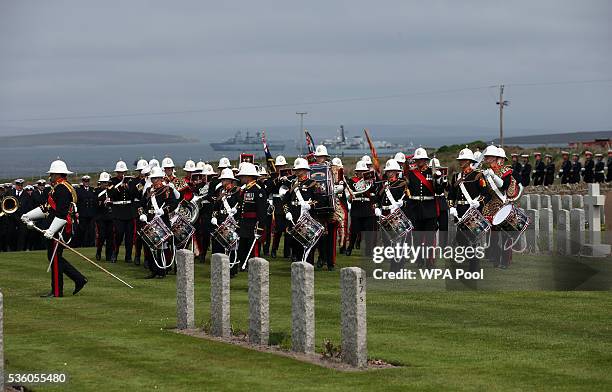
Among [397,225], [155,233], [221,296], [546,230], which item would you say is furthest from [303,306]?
[546,230]

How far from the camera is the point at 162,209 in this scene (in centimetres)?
2552

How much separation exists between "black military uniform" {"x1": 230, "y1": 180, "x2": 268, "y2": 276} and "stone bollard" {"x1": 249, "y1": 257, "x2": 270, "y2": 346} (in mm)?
8871

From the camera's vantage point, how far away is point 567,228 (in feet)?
90.9

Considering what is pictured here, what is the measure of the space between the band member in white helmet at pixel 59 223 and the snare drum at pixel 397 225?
5.74 m

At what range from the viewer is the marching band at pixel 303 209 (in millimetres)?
22819

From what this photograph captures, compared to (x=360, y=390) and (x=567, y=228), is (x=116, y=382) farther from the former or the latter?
(x=567, y=228)

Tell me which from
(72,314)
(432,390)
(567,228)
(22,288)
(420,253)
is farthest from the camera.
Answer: (567,228)

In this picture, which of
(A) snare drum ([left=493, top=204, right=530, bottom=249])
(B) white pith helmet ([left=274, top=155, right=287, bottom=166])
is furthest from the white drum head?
(B) white pith helmet ([left=274, top=155, right=287, bottom=166])

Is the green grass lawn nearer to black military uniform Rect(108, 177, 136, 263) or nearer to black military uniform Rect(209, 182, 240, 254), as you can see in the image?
black military uniform Rect(209, 182, 240, 254)

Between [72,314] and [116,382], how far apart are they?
6142mm

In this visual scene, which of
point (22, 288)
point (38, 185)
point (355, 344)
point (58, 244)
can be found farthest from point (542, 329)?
point (38, 185)

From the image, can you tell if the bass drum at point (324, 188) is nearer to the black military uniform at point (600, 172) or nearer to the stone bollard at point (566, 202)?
the stone bollard at point (566, 202)

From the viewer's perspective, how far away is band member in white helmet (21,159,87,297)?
21.7 m

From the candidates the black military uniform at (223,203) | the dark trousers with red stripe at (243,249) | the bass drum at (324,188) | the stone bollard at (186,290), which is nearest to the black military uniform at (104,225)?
the black military uniform at (223,203)
